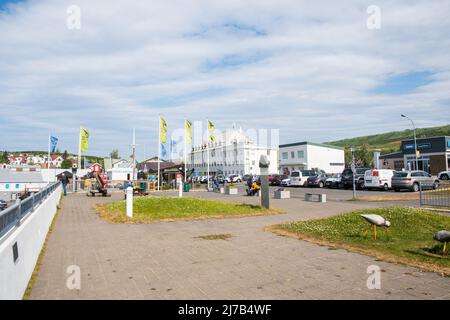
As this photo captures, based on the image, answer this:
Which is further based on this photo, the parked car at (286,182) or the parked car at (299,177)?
the parked car at (286,182)

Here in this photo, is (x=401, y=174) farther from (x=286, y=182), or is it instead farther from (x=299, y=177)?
(x=286, y=182)

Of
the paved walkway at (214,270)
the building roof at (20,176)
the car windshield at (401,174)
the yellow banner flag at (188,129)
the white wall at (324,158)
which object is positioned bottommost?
the paved walkway at (214,270)

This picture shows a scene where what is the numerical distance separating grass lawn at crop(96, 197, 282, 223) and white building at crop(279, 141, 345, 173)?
2013 inches

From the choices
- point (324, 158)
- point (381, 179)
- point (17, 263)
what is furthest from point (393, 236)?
point (324, 158)

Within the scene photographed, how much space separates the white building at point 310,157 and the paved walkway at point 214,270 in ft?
192

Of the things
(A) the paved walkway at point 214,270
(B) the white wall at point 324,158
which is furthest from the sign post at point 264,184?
(B) the white wall at point 324,158

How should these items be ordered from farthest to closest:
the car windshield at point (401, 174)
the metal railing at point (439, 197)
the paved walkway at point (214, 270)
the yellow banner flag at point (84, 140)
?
the yellow banner flag at point (84, 140) < the car windshield at point (401, 174) < the metal railing at point (439, 197) < the paved walkway at point (214, 270)

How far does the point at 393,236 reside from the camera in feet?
30.0

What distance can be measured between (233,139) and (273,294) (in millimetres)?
69124

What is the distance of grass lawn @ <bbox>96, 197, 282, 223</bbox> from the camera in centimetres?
1346

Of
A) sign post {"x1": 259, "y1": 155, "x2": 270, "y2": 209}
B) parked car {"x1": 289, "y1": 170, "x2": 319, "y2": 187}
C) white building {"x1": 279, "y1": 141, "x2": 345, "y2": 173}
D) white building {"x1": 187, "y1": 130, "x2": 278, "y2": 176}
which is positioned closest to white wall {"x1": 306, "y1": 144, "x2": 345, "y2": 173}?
white building {"x1": 279, "y1": 141, "x2": 345, "y2": 173}

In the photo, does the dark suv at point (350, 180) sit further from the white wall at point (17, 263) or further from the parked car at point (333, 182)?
the white wall at point (17, 263)

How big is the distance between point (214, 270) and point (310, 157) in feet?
206

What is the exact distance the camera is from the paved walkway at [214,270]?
5.09m
